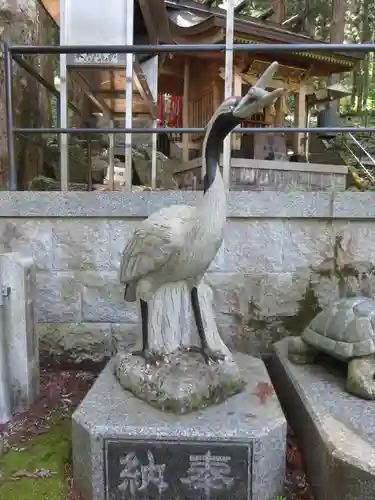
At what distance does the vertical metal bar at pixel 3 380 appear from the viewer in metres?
2.54

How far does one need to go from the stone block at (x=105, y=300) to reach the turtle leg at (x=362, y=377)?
1.59 metres

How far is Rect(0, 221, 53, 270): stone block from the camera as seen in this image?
10.5 feet

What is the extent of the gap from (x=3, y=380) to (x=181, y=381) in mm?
1158

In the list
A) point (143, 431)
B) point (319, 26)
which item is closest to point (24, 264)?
point (143, 431)

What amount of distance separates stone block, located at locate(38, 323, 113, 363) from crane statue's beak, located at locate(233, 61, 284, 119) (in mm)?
2067

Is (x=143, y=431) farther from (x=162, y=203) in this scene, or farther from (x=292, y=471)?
(x=162, y=203)

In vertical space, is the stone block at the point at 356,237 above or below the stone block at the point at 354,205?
below

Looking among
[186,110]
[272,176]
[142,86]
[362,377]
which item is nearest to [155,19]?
[142,86]

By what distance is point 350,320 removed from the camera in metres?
2.49

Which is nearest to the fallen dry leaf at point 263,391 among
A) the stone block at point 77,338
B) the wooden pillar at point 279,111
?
the stone block at point 77,338

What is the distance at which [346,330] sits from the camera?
8.12ft

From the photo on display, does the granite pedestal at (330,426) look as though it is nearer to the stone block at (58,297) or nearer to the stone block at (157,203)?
the stone block at (157,203)

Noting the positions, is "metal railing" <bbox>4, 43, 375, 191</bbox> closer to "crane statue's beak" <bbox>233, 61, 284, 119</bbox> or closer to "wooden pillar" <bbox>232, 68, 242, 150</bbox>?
"crane statue's beak" <bbox>233, 61, 284, 119</bbox>

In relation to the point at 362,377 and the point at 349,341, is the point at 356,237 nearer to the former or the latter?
the point at 349,341
